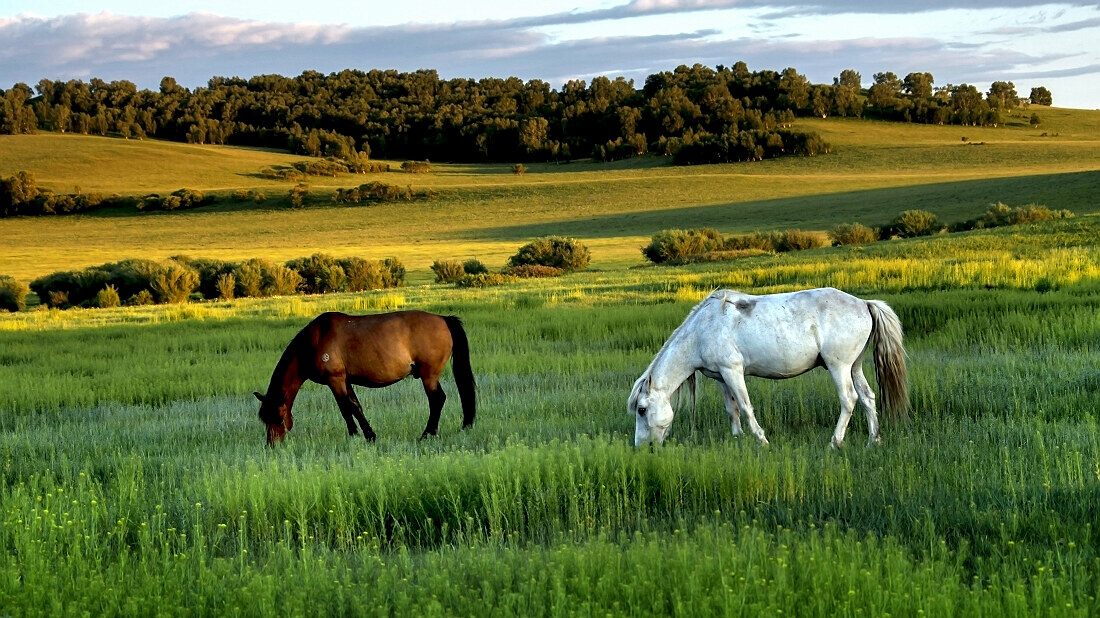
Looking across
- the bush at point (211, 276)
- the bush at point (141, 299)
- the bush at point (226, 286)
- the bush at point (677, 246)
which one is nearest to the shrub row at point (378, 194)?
the bush at point (677, 246)

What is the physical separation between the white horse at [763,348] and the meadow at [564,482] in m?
0.45

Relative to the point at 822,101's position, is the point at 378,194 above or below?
below

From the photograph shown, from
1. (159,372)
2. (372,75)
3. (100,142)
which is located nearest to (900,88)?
(372,75)

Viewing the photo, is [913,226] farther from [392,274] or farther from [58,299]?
[58,299]

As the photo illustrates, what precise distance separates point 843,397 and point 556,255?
35852 millimetres

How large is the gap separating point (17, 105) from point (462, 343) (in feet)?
468

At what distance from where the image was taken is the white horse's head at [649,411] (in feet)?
31.2

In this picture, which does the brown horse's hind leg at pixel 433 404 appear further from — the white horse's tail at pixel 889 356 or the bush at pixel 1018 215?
the bush at pixel 1018 215

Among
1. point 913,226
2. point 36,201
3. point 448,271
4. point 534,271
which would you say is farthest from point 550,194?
point 534,271

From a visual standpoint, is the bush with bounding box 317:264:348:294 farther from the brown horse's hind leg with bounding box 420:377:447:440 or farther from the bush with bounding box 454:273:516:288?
the brown horse's hind leg with bounding box 420:377:447:440

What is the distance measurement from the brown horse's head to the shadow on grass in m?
43.6

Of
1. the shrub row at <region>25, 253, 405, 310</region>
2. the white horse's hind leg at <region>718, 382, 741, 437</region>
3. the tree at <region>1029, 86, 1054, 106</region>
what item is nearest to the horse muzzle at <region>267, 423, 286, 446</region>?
the white horse's hind leg at <region>718, 382, 741, 437</region>

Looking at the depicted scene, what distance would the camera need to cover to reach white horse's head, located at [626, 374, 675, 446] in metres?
9.52

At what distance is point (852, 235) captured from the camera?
147 feet
